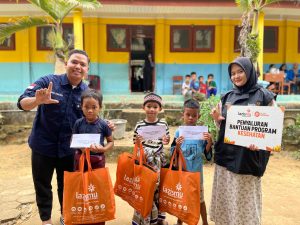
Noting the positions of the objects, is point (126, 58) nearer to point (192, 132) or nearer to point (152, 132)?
point (152, 132)

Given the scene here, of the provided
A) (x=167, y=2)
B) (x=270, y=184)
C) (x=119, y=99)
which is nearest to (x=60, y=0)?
(x=119, y=99)

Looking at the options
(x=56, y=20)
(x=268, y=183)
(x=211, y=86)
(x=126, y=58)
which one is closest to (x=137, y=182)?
(x=268, y=183)

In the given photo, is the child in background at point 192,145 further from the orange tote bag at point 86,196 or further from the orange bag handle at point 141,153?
the orange tote bag at point 86,196

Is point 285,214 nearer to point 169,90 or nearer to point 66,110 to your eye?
point 66,110

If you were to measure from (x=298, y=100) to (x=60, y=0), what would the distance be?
6395mm

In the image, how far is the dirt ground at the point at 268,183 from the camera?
4078 mm

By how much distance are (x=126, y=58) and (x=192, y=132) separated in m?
9.44

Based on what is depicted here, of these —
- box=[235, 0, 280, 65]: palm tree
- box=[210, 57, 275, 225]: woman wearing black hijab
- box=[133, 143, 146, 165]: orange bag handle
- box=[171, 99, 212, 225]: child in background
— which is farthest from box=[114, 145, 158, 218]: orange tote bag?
box=[235, 0, 280, 65]: palm tree

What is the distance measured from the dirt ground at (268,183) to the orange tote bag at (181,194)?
86cm

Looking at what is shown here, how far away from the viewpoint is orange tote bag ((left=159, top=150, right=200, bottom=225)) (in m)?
3.00

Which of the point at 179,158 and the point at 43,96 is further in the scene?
the point at 179,158

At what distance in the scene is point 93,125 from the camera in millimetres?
3162

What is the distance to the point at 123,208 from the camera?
14.1 feet

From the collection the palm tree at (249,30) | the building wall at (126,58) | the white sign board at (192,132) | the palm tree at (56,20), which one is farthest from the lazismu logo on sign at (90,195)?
the building wall at (126,58)
